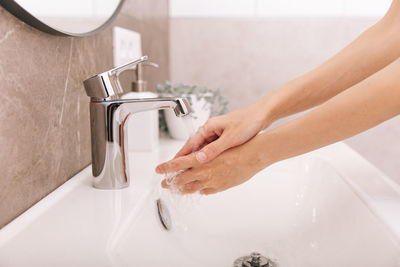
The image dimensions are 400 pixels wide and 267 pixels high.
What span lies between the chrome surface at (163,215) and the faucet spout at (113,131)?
0.23 feet

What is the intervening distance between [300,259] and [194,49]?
102 centimetres

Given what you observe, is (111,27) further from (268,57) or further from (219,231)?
(268,57)

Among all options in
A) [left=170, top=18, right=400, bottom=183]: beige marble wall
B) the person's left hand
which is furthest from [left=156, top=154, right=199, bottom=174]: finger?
Result: [left=170, top=18, right=400, bottom=183]: beige marble wall

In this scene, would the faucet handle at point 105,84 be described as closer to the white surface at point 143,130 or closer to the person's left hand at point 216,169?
the person's left hand at point 216,169

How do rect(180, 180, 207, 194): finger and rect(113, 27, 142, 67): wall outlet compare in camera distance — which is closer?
rect(180, 180, 207, 194): finger

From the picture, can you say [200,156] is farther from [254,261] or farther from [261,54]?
[261,54]

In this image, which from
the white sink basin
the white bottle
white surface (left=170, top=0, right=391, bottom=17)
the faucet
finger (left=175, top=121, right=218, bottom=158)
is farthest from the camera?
white surface (left=170, top=0, right=391, bottom=17)

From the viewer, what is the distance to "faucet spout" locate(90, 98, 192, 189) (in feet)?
1.79

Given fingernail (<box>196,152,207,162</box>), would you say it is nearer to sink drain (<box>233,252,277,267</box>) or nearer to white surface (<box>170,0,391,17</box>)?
sink drain (<box>233,252,277,267</box>)

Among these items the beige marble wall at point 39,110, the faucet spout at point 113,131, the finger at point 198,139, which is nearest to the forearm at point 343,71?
the finger at point 198,139

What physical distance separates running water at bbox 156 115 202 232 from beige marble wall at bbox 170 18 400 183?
83 centimetres

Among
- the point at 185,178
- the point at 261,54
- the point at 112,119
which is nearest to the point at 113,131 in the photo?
the point at 112,119

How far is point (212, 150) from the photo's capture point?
21.9 inches

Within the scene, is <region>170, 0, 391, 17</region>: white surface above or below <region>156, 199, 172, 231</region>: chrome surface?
above
